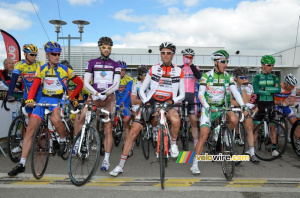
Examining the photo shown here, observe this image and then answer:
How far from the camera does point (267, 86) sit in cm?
658

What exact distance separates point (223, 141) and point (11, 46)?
10658mm

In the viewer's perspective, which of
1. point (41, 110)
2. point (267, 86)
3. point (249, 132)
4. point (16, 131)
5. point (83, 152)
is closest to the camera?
point (83, 152)

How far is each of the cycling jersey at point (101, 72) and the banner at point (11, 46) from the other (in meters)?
8.25

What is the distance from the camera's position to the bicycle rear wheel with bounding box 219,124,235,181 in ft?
14.9

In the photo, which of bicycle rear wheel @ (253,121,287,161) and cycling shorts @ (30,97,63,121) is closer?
cycling shorts @ (30,97,63,121)

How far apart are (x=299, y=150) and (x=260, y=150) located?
2.72 feet

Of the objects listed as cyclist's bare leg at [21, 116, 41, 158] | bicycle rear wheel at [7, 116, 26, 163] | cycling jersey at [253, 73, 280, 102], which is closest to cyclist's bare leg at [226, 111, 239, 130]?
cycling jersey at [253, 73, 280, 102]

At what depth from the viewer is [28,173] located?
16.0 feet

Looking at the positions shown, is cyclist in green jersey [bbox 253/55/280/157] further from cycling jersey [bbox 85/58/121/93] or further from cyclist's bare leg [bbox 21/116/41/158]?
cyclist's bare leg [bbox 21/116/41/158]

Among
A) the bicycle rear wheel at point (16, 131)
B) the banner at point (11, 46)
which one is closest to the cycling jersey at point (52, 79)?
the bicycle rear wheel at point (16, 131)

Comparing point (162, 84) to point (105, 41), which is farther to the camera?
point (105, 41)

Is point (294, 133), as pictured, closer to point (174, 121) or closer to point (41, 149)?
point (174, 121)

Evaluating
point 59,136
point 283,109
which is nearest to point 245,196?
point 59,136

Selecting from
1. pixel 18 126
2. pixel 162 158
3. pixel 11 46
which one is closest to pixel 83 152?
pixel 162 158
